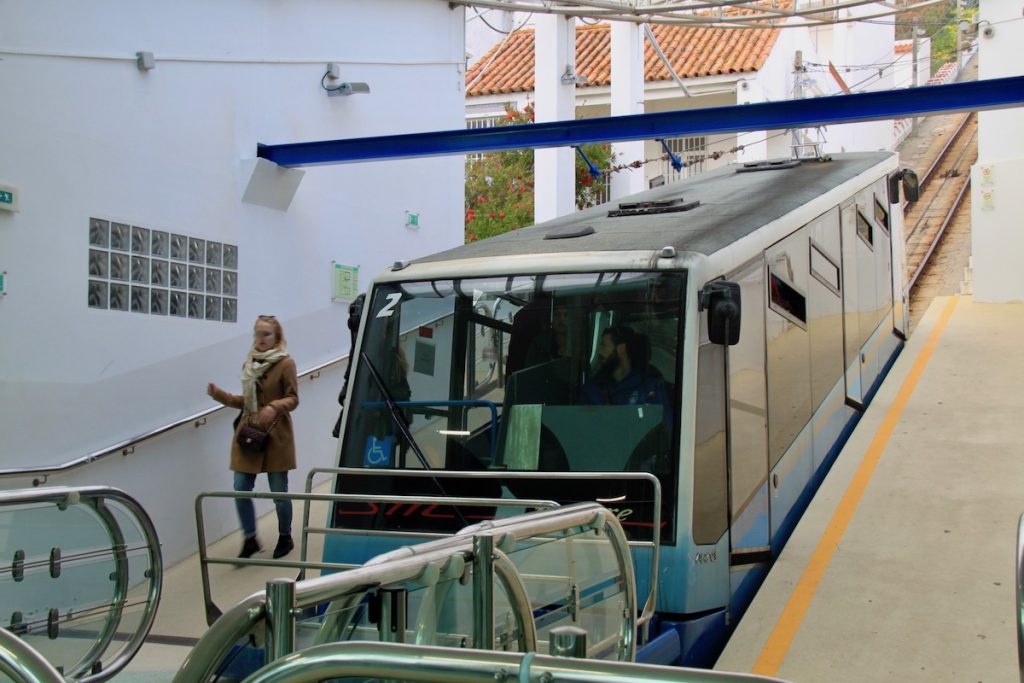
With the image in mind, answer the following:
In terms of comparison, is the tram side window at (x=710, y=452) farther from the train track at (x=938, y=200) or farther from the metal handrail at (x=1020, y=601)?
the train track at (x=938, y=200)

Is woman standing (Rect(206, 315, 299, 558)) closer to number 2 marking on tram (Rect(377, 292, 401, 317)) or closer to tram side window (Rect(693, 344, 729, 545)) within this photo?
number 2 marking on tram (Rect(377, 292, 401, 317))

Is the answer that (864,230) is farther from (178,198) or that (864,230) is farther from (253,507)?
(178,198)

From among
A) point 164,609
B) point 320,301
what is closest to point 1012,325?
point 320,301

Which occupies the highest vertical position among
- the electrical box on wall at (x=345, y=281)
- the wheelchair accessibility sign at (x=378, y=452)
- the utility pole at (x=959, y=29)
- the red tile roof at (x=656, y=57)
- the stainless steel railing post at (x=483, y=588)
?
the utility pole at (x=959, y=29)

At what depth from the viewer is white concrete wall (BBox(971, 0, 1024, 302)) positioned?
14.3 metres

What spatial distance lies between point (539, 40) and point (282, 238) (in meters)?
7.84

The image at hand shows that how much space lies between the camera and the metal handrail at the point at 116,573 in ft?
15.9

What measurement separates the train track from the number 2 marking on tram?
Result: 11.5 metres

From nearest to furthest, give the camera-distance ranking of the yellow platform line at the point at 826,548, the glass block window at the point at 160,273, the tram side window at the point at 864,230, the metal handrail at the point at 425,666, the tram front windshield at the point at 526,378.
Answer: the metal handrail at the point at 425,666 → the yellow platform line at the point at 826,548 → the tram front windshield at the point at 526,378 → the glass block window at the point at 160,273 → the tram side window at the point at 864,230

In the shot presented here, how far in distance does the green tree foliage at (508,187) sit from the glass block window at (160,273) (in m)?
11.2

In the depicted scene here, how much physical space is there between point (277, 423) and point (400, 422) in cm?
254

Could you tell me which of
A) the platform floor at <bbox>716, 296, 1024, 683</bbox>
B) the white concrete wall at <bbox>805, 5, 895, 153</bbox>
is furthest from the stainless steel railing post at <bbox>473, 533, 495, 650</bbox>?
the white concrete wall at <bbox>805, 5, 895, 153</bbox>

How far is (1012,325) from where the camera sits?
42.2 ft

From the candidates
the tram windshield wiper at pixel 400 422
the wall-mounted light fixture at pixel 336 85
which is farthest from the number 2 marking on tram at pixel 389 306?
the wall-mounted light fixture at pixel 336 85
